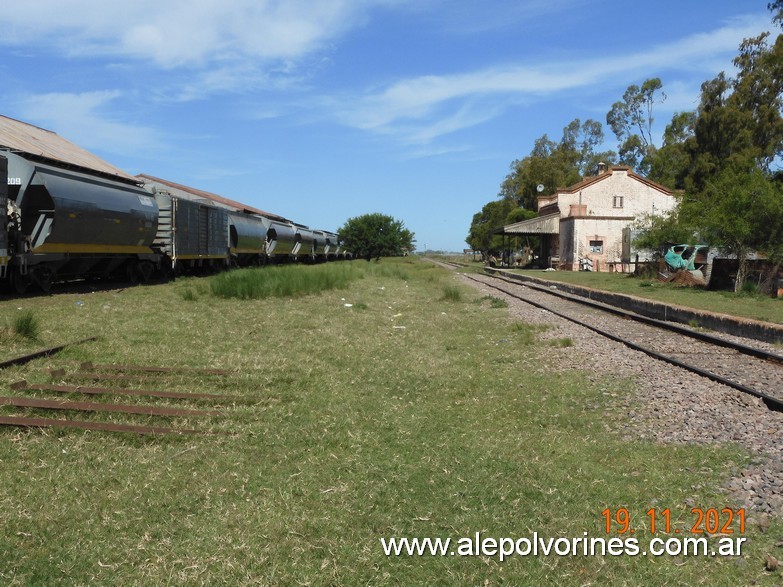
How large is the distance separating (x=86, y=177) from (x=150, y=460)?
14.6 m

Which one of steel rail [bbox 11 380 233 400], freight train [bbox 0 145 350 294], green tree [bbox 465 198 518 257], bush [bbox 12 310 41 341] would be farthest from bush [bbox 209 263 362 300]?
green tree [bbox 465 198 518 257]

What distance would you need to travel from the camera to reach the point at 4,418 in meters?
5.17

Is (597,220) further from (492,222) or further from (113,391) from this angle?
(492,222)

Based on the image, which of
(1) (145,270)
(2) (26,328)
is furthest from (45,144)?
(2) (26,328)

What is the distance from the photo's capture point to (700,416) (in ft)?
20.3

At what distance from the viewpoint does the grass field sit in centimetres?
323

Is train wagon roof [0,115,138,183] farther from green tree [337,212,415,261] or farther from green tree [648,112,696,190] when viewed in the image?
green tree [648,112,696,190]

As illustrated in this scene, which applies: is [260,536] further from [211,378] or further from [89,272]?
[89,272]

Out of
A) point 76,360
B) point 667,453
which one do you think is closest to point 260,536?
point 667,453

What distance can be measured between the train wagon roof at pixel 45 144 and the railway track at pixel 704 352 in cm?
1704
